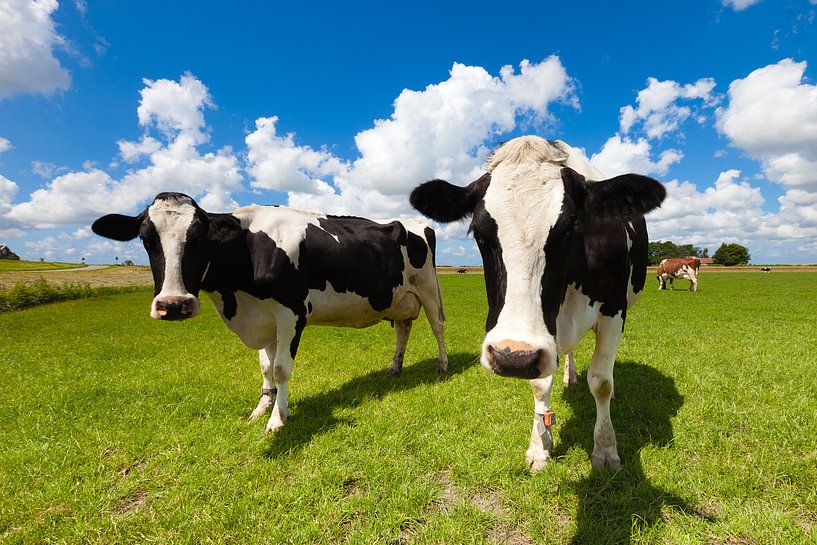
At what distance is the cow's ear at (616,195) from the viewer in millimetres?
2410

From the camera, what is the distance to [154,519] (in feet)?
9.05

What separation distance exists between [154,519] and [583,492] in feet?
10.5

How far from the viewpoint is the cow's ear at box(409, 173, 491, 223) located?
2.83 meters

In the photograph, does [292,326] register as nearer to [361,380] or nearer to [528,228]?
[361,380]

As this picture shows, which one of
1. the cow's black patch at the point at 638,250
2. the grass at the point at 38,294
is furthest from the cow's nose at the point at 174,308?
the grass at the point at 38,294

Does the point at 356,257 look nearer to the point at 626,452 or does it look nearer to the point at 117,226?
the point at 117,226

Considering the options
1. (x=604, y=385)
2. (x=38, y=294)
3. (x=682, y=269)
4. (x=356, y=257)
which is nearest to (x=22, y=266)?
(x=38, y=294)

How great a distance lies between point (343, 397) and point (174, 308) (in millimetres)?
2662

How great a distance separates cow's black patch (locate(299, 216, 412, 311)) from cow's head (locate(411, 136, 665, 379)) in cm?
294

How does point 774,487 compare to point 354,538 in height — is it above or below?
above

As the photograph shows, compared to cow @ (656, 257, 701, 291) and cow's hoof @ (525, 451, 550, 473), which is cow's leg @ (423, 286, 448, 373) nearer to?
cow's hoof @ (525, 451, 550, 473)

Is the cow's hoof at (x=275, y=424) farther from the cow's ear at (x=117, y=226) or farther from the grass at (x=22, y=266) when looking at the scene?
the grass at (x=22, y=266)

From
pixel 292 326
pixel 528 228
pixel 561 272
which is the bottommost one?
pixel 292 326

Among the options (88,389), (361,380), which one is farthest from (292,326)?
(88,389)
